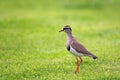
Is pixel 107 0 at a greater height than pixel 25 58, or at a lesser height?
greater

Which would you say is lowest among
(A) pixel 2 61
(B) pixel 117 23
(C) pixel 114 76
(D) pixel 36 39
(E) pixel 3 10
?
(C) pixel 114 76

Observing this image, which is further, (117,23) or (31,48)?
(117,23)

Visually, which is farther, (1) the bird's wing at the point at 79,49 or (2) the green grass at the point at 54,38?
(2) the green grass at the point at 54,38

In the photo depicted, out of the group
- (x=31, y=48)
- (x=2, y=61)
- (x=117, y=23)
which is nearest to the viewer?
(x=2, y=61)

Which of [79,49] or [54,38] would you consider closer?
[79,49]

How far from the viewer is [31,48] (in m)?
15.4

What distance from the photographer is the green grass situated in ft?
38.2

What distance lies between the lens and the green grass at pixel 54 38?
11656 mm

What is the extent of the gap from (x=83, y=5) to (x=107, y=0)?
2.19 m

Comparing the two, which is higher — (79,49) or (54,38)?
(54,38)

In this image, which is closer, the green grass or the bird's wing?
the bird's wing

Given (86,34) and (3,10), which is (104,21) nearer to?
(86,34)

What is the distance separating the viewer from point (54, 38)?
1772cm

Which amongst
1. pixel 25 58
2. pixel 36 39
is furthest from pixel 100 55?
pixel 36 39
